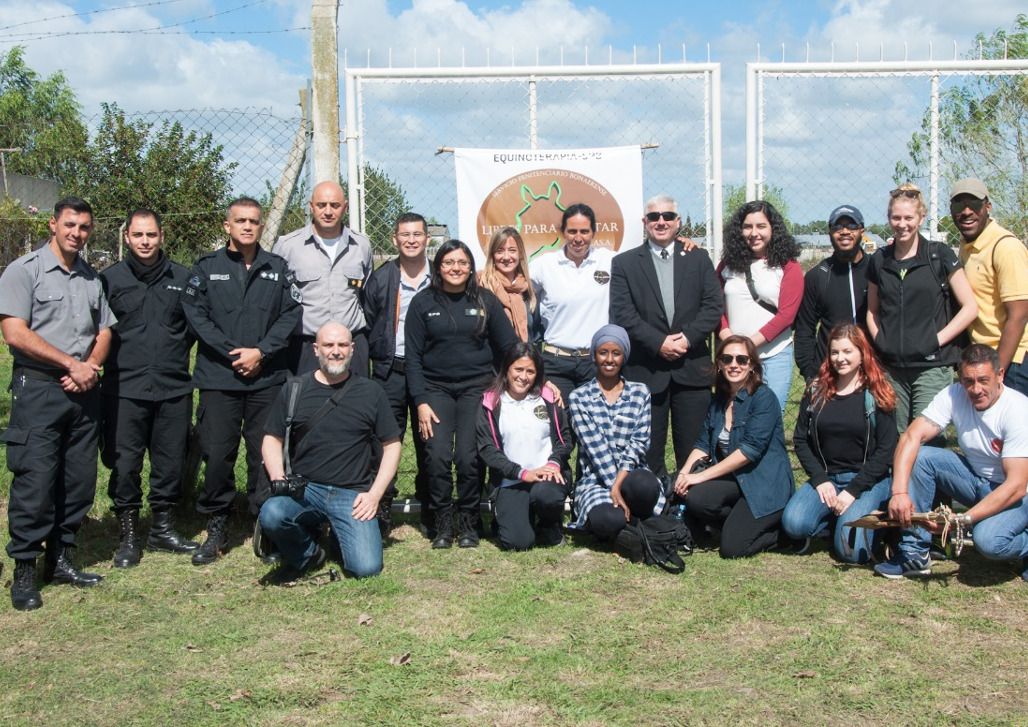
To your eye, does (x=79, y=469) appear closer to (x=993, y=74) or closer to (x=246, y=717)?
(x=246, y=717)

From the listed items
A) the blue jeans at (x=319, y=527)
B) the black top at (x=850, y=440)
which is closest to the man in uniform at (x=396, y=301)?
the blue jeans at (x=319, y=527)

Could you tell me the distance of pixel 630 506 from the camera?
5652 millimetres

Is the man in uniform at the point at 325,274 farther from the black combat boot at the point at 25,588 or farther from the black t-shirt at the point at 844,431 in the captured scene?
the black t-shirt at the point at 844,431

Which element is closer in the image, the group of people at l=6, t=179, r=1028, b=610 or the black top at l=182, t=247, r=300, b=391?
the group of people at l=6, t=179, r=1028, b=610

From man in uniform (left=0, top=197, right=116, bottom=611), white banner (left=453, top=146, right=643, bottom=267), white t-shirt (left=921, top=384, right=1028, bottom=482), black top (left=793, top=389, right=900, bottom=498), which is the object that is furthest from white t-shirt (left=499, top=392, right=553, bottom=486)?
man in uniform (left=0, top=197, right=116, bottom=611)

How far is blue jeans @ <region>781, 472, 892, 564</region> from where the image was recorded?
536 cm

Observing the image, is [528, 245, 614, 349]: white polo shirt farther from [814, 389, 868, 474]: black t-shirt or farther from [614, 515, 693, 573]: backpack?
[814, 389, 868, 474]: black t-shirt

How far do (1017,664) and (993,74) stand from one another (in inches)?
167

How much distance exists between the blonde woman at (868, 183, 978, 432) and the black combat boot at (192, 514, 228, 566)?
397cm

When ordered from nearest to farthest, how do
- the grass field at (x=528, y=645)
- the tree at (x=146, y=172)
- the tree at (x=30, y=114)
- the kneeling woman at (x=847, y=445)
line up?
the grass field at (x=528, y=645)
the kneeling woman at (x=847, y=445)
the tree at (x=146, y=172)
the tree at (x=30, y=114)

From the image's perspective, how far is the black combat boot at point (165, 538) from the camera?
5.84 metres

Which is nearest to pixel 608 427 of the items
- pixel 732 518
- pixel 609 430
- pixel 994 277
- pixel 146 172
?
pixel 609 430

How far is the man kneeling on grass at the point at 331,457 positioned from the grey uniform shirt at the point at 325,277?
1.55 feet

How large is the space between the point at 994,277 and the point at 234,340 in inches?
169
